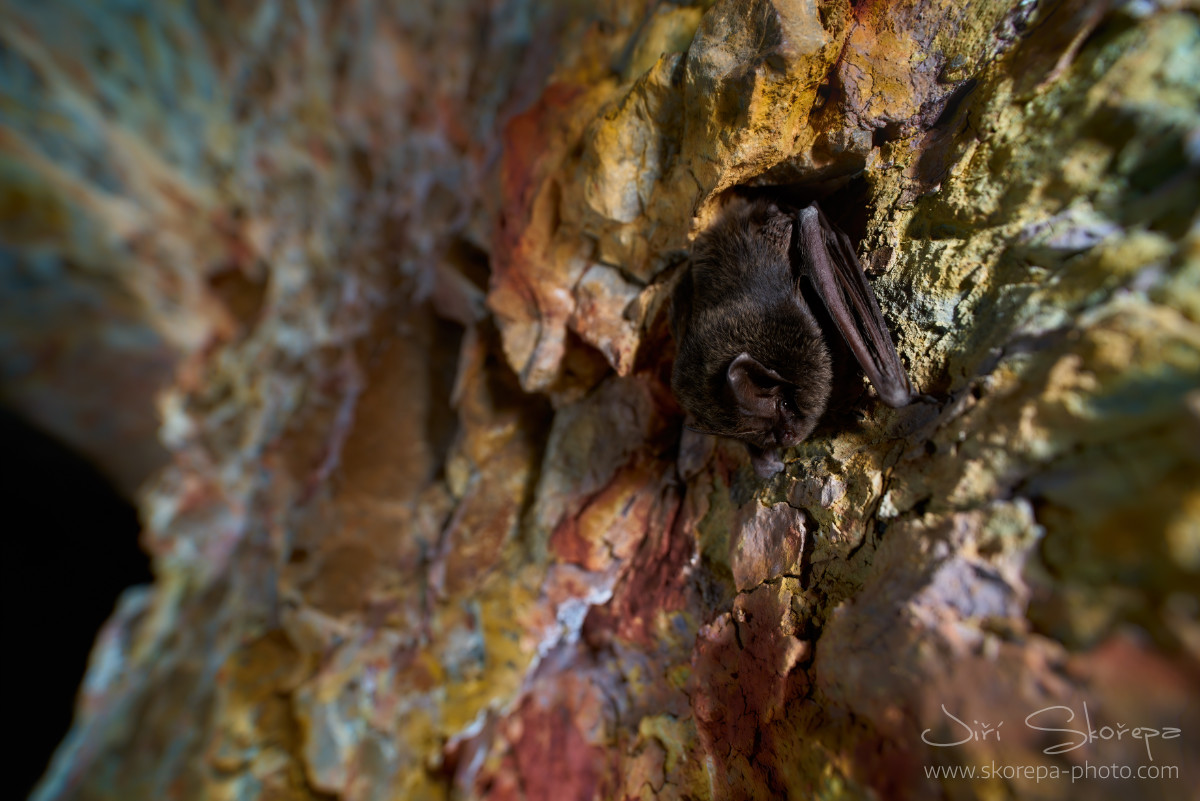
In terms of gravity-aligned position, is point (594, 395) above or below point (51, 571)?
above

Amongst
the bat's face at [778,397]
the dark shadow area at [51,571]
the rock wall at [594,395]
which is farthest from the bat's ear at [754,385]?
the dark shadow area at [51,571]

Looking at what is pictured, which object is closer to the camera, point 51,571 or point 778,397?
point 778,397

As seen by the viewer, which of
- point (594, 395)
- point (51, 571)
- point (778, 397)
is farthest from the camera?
point (51, 571)

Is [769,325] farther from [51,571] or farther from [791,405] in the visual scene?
[51,571]

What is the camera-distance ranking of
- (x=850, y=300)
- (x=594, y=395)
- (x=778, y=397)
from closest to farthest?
(x=850, y=300) < (x=778, y=397) < (x=594, y=395)

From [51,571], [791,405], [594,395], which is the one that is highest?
[594,395]

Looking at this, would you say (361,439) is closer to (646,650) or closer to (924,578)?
(646,650)

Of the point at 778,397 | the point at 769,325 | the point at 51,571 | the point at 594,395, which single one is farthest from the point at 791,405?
the point at 51,571

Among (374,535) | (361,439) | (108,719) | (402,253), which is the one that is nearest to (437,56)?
(402,253)
